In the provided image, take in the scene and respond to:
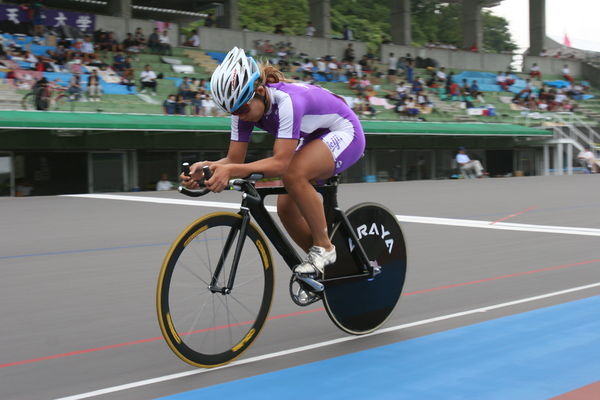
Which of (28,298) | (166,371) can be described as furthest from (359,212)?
(28,298)

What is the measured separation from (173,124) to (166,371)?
60.0 feet

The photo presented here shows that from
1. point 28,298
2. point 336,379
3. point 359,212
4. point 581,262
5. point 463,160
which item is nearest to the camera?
point 336,379

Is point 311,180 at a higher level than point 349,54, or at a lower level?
lower

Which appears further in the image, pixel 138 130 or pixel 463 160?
pixel 463 160

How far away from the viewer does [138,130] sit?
67.9 ft

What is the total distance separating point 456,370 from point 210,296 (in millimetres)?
1242

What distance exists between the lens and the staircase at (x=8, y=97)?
61.3 feet

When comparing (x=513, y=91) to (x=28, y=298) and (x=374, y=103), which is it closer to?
(x=374, y=103)

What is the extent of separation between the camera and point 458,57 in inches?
1532

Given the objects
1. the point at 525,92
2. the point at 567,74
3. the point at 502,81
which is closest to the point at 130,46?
the point at 525,92

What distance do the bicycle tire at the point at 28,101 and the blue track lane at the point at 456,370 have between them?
16990mm

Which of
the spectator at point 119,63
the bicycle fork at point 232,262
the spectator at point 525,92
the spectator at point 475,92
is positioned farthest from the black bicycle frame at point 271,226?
the spectator at point 525,92

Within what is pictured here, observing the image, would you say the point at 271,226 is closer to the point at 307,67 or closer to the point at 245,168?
the point at 245,168

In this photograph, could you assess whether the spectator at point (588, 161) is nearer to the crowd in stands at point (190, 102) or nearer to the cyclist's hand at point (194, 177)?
the crowd in stands at point (190, 102)
